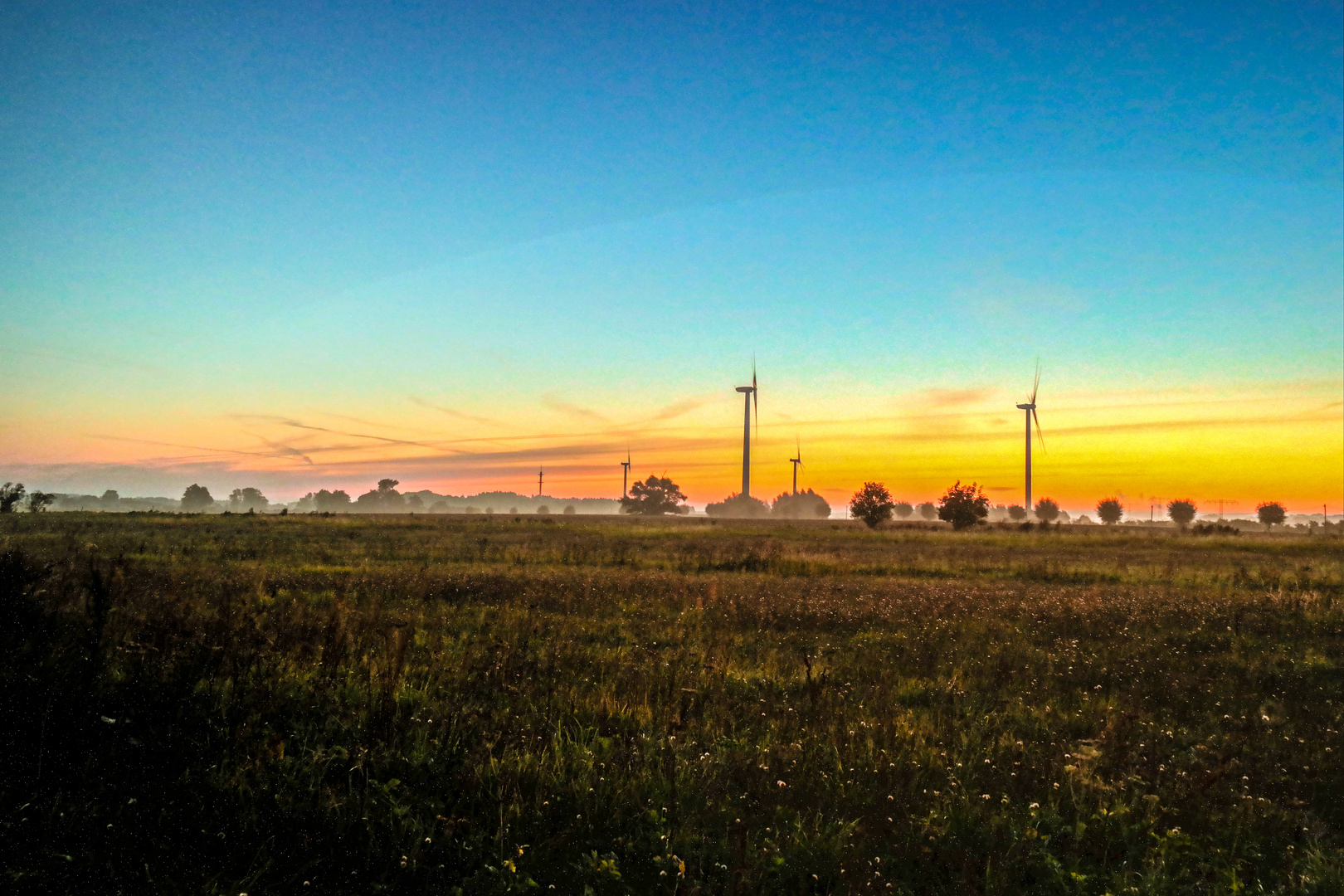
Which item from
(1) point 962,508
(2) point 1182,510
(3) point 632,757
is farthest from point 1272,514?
(3) point 632,757

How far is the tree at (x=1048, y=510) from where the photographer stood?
17462cm

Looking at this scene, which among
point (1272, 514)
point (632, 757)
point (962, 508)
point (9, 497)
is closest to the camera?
point (632, 757)

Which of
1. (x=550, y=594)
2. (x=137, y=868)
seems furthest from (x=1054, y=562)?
(x=137, y=868)

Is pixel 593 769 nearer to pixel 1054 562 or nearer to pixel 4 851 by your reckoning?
pixel 4 851

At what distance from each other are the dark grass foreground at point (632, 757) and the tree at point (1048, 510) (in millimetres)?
180633

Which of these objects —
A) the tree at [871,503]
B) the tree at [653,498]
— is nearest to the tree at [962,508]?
the tree at [871,503]

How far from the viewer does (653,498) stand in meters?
174

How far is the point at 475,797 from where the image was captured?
5148 mm

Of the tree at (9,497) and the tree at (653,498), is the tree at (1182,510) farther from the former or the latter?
the tree at (9,497)

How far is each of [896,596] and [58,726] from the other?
16075 mm

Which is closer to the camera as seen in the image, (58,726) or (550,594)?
(58,726)

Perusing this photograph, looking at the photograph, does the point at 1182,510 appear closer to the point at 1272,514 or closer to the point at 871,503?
the point at 1272,514

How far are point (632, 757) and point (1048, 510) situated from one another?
19701 cm

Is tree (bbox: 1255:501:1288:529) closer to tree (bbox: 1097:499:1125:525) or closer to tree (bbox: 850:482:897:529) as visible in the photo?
tree (bbox: 1097:499:1125:525)
